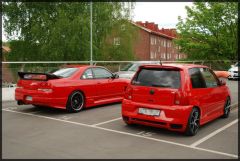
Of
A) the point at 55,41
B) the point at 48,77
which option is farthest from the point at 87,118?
the point at 55,41

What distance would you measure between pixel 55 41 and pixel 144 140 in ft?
93.8

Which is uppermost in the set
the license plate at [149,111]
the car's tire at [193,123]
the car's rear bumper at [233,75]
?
the car's rear bumper at [233,75]

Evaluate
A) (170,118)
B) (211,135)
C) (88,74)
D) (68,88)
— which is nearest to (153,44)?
(88,74)

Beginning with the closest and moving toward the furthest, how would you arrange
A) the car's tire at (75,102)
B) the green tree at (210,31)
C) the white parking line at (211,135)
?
1. the white parking line at (211,135)
2. the car's tire at (75,102)
3. the green tree at (210,31)

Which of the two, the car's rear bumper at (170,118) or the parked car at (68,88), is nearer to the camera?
the car's rear bumper at (170,118)

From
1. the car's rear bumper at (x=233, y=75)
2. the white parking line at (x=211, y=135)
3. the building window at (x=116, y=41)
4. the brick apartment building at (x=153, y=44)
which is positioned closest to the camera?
the white parking line at (x=211, y=135)

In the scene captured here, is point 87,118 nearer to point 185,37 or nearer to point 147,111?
point 147,111

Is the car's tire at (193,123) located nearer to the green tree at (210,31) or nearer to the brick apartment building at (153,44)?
the green tree at (210,31)

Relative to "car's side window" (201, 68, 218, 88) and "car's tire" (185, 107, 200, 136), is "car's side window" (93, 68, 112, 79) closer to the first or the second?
"car's side window" (201, 68, 218, 88)

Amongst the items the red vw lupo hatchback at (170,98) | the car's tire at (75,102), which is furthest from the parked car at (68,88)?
the red vw lupo hatchback at (170,98)

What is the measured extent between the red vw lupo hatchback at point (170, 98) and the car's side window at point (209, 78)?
0.04 metres

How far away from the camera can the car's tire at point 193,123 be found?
7.23 m

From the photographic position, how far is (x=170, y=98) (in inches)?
284

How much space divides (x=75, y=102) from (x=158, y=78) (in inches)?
131
